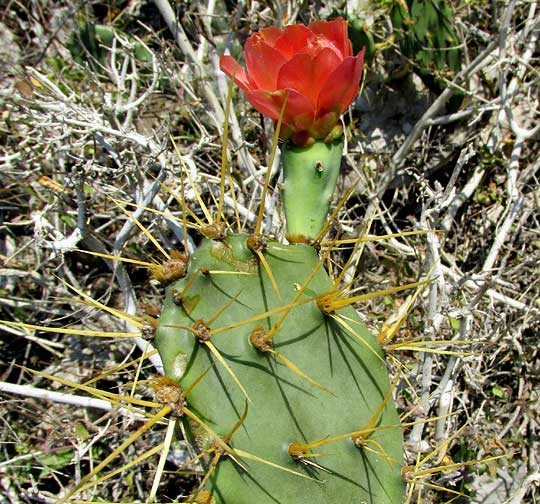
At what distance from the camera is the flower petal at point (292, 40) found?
3.69 ft

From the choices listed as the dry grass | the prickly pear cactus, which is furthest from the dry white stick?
the prickly pear cactus

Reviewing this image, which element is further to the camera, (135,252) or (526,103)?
(526,103)

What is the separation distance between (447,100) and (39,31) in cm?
162

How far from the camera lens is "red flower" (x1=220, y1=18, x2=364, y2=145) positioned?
43.1 inches

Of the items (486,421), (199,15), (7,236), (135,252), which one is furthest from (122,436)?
(199,15)

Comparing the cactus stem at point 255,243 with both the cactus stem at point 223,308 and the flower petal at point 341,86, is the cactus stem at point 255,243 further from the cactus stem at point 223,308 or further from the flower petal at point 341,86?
the flower petal at point 341,86

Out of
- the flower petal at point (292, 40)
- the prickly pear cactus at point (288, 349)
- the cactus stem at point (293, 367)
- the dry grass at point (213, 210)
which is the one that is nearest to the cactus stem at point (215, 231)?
the prickly pear cactus at point (288, 349)

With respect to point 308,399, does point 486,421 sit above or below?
below

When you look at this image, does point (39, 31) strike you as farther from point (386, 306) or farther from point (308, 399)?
point (308, 399)

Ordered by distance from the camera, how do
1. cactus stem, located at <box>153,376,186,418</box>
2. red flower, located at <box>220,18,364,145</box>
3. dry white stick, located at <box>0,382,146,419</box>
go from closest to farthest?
cactus stem, located at <box>153,376,186,418</box>, red flower, located at <box>220,18,364,145</box>, dry white stick, located at <box>0,382,146,419</box>

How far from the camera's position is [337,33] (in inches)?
45.0

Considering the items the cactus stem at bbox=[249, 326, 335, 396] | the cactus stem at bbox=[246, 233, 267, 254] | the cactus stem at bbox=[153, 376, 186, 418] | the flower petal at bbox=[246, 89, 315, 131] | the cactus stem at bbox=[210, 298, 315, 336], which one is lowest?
the cactus stem at bbox=[153, 376, 186, 418]

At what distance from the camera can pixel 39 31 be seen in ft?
8.09

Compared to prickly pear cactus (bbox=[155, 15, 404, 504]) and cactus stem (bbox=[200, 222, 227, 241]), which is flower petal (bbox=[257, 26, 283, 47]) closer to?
prickly pear cactus (bbox=[155, 15, 404, 504])
